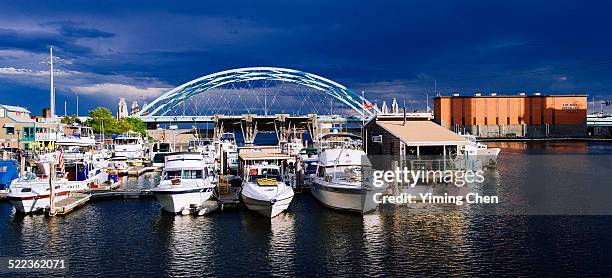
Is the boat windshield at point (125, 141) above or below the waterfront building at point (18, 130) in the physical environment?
below

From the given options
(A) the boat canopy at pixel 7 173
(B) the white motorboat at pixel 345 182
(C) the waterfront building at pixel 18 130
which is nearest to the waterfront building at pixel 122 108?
(C) the waterfront building at pixel 18 130

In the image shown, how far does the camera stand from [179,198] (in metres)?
42.5

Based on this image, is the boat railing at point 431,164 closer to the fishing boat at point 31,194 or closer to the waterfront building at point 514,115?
the fishing boat at point 31,194

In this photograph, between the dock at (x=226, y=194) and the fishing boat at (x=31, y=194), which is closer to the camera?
the fishing boat at (x=31, y=194)

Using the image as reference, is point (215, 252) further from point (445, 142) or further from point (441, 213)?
point (445, 142)

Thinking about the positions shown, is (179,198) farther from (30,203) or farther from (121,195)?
(121,195)

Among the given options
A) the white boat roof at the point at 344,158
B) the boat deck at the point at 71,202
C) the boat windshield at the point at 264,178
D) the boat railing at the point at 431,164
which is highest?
the white boat roof at the point at 344,158

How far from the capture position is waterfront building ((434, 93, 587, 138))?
190375mm

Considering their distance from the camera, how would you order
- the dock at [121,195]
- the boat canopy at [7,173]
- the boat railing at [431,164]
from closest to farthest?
the boat railing at [431,164] < the dock at [121,195] < the boat canopy at [7,173]

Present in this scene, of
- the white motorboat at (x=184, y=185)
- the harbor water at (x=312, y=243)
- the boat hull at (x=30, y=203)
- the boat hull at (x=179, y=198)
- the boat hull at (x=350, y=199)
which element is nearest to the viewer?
the harbor water at (x=312, y=243)

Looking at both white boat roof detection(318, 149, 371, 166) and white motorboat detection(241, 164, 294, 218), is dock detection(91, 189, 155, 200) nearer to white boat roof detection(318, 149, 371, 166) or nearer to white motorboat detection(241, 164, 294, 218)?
white motorboat detection(241, 164, 294, 218)

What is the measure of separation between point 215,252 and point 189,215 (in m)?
11.3

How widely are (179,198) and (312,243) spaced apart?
13.4 meters

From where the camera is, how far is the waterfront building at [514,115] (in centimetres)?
19038
